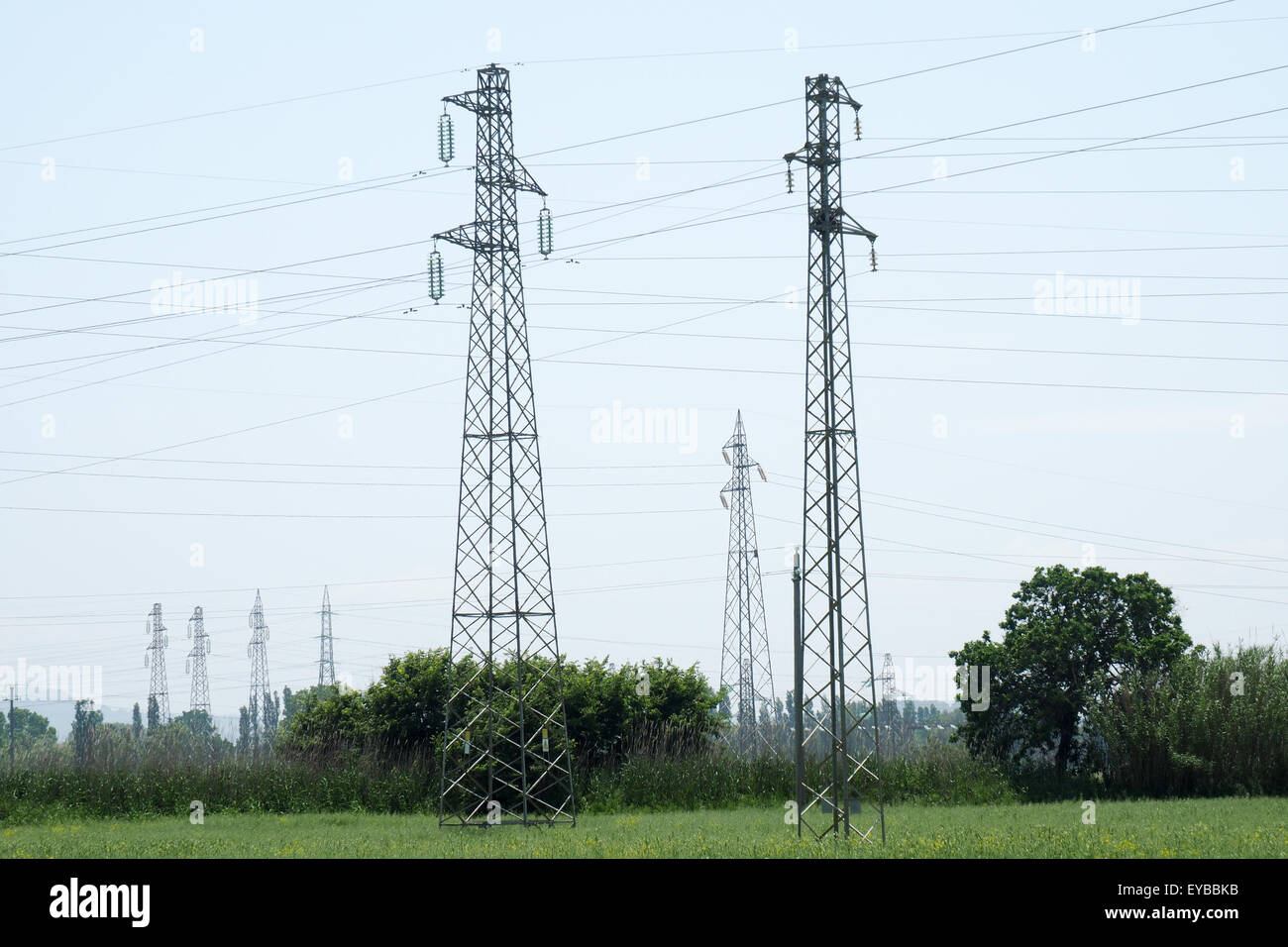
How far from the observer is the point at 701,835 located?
2609 centimetres

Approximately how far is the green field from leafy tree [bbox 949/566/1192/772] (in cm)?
543

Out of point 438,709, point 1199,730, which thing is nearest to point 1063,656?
point 1199,730

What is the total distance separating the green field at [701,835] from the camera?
21.4 metres

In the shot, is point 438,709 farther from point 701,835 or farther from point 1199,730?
point 1199,730

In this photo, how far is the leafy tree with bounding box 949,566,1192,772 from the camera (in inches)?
1871

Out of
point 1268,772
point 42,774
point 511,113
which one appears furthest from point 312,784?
point 1268,772

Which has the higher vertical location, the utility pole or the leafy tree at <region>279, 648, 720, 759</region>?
the utility pole

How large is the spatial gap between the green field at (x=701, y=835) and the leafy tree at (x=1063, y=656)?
543 centimetres

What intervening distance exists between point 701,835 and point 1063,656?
26510mm

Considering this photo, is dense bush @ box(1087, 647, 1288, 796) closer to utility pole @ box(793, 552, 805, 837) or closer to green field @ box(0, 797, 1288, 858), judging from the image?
green field @ box(0, 797, 1288, 858)

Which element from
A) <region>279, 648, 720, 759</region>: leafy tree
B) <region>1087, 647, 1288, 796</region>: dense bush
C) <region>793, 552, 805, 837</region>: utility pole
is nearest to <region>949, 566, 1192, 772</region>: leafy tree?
<region>1087, 647, 1288, 796</region>: dense bush

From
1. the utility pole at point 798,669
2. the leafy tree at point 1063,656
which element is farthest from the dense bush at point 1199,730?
the utility pole at point 798,669
